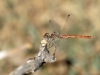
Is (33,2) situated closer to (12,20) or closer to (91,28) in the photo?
(12,20)

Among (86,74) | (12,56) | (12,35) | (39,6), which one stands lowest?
(86,74)

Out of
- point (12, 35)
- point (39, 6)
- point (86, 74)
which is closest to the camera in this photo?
point (86, 74)

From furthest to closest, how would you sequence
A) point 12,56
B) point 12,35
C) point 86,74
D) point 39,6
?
point 39,6 < point 12,35 < point 12,56 < point 86,74

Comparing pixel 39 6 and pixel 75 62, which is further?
pixel 39 6

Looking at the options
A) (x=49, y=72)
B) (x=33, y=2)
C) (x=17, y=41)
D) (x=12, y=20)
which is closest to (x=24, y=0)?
(x=33, y=2)

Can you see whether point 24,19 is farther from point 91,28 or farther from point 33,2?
point 91,28

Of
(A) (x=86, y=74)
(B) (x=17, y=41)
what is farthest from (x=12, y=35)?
(A) (x=86, y=74)

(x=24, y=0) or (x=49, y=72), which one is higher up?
(x=24, y=0)
